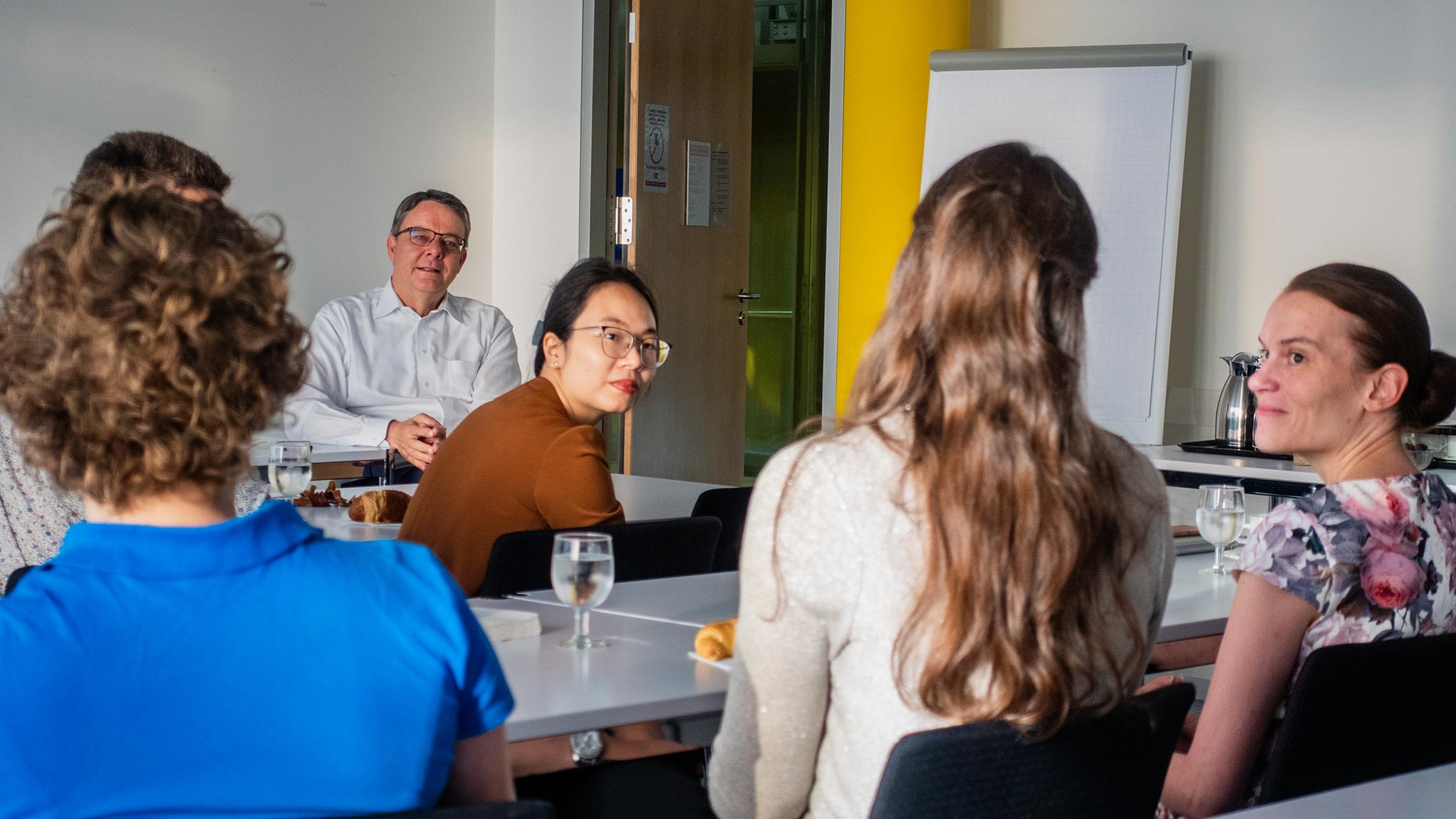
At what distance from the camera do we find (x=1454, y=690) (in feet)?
4.89

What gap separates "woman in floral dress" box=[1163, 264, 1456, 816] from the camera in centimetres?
158

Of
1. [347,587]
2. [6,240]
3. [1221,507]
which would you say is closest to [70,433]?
[347,587]

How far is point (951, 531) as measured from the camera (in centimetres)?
121

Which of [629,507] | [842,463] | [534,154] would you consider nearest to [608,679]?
[842,463]

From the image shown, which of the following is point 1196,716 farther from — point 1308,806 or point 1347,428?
point 1308,806

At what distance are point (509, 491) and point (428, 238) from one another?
7.36 feet

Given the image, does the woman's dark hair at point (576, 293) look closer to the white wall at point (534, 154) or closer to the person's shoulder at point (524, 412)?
the person's shoulder at point (524, 412)

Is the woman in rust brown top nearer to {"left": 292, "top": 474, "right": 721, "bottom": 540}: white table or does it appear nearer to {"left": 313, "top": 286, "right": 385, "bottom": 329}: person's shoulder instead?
{"left": 292, "top": 474, "right": 721, "bottom": 540}: white table

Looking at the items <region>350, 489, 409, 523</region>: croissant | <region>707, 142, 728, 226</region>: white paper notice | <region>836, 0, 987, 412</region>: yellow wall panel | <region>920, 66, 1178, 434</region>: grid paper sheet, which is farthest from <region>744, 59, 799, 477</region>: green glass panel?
<region>350, 489, 409, 523</region>: croissant

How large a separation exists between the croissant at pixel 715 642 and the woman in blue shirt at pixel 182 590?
692mm

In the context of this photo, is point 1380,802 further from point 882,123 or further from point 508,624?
point 882,123

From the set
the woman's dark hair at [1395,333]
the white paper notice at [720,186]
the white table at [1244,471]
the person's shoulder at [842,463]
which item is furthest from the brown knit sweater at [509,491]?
the white paper notice at [720,186]

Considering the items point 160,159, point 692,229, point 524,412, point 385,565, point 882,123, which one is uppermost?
point 882,123

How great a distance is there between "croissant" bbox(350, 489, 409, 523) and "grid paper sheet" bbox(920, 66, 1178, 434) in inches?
106
